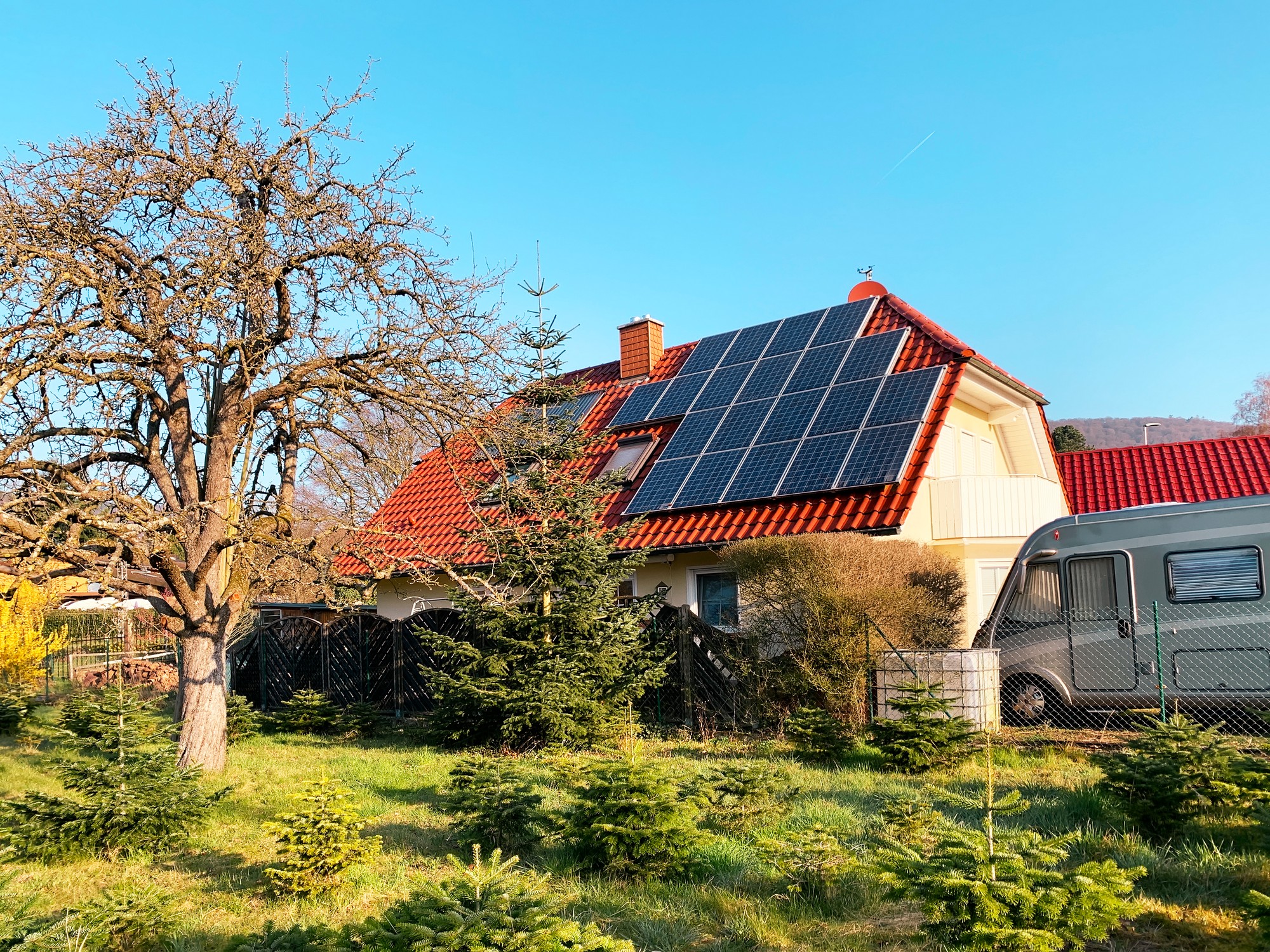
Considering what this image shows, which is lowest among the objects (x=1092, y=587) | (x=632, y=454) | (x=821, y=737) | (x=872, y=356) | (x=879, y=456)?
(x=821, y=737)

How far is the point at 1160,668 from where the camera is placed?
1058 centimetres

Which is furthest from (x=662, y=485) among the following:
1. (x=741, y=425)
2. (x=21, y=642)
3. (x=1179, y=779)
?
(x=21, y=642)

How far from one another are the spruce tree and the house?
3.18ft

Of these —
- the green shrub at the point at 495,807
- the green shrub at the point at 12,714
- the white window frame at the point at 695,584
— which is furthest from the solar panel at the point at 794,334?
the green shrub at the point at 12,714

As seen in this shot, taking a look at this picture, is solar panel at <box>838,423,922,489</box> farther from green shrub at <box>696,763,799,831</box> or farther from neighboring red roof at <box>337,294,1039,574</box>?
green shrub at <box>696,763,799,831</box>

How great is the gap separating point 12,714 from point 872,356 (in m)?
16.8

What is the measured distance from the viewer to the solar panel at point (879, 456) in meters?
14.3

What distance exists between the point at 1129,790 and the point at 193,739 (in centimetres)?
1015

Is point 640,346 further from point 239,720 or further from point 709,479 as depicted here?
point 239,720

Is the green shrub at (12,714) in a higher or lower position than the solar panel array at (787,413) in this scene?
lower

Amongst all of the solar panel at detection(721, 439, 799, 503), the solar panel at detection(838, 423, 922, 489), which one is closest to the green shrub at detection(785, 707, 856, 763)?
the solar panel at detection(838, 423, 922, 489)

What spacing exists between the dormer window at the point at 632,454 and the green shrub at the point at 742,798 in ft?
36.6

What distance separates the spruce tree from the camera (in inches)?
474

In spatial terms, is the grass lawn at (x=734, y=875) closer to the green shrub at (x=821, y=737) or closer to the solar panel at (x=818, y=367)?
the green shrub at (x=821, y=737)
